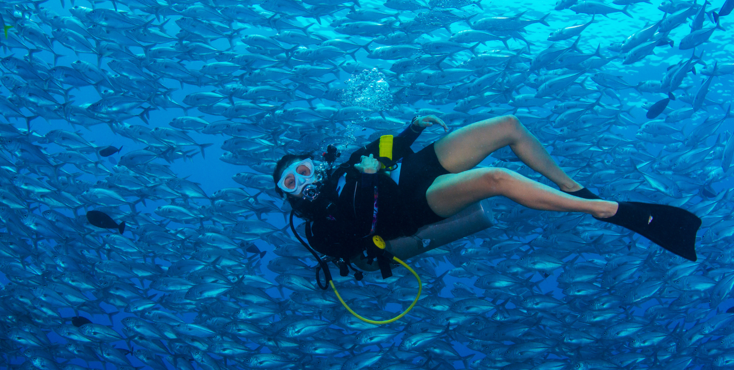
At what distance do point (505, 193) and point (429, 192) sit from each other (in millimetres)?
548

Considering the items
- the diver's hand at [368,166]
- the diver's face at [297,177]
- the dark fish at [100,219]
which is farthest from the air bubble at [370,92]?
the dark fish at [100,219]

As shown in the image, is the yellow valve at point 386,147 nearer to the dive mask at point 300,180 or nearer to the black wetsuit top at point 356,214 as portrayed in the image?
the black wetsuit top at point 356,214

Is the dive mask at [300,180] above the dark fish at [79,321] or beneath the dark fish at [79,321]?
beneath

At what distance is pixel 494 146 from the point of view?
2.98m

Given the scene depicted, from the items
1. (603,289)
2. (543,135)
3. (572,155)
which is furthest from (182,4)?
(603,289)

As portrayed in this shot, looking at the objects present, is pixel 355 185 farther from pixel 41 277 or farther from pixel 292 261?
pixel 41 277

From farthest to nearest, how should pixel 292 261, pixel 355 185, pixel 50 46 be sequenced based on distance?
pixel 50 46 < pixel 292 261 < pixel 355 185

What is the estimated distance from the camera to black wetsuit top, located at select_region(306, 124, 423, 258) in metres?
2.60

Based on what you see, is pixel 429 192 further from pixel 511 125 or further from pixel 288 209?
pixel 288 209

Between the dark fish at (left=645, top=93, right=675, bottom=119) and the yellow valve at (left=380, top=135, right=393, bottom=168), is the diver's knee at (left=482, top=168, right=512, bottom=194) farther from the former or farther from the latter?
the dark fish at (left=645, top=93, right=675, bottom=119)

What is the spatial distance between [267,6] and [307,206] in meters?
5.32

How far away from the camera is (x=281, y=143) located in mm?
5961

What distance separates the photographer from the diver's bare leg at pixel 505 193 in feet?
7.14

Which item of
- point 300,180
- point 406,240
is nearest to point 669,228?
point 406,240
